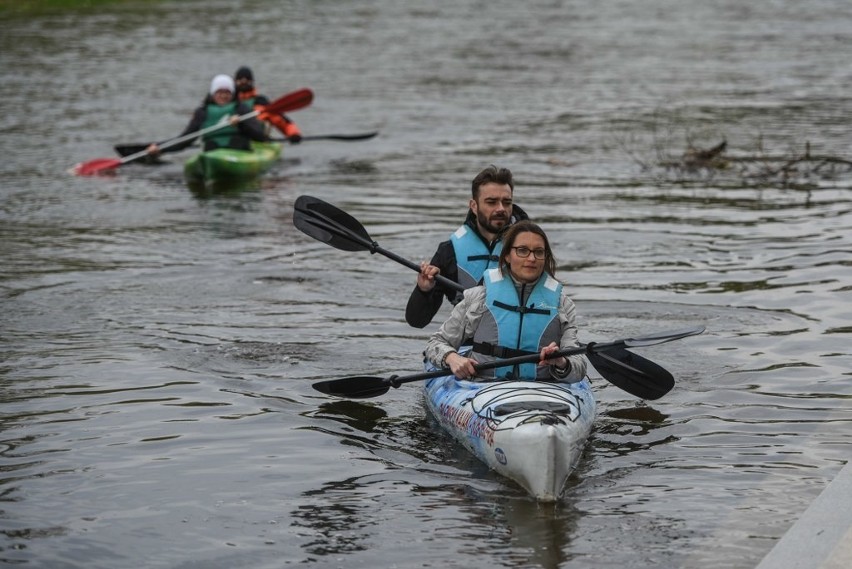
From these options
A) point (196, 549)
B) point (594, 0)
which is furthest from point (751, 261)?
point (594, 0)

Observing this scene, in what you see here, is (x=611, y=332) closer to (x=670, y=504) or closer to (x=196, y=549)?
(x=670, y=504)

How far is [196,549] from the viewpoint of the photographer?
6.16m

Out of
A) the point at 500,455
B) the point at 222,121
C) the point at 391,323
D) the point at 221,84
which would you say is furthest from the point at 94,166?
the point at 500,455

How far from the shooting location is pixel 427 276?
795 centimetres

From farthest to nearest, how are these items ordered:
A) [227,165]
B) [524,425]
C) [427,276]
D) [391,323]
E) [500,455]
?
[227,165]
[391,323]
[427,276]
[500,455]
[524,425]

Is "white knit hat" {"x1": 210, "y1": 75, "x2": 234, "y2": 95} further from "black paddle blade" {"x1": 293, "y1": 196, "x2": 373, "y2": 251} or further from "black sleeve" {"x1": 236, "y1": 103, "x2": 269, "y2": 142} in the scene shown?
"black paddle blade" {"x1": 293, "y1": 196, "x2": 373, "y2": 251}

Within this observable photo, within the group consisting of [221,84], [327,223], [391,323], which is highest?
[221,84]

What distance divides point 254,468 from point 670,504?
2.18 metres

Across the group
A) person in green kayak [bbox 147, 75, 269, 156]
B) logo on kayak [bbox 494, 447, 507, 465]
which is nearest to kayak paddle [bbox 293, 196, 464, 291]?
logo on kayak [bbox 494, 447, 507, 465]

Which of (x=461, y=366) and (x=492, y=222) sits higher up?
(x=492, y=222)

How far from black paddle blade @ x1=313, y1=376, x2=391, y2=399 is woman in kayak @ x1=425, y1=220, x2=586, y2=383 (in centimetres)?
59

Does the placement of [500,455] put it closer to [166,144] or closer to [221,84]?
[221,84]

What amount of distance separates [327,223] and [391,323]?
4.60ft

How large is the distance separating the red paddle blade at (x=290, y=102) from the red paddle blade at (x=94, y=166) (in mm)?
2001
